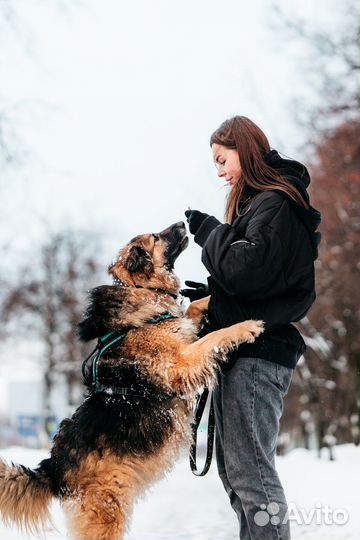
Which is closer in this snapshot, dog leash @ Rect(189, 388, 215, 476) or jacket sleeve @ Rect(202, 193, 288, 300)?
jacket sleeve @ Rect(202, 193, 288, 300)

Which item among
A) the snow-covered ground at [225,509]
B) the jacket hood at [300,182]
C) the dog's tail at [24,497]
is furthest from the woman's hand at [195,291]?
the dog's tail at [24,497]

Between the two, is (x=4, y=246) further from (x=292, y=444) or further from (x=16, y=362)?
(x=292, y=444)

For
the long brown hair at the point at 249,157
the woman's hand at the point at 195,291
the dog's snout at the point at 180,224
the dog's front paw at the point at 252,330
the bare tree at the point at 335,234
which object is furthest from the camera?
the bare tree at the point at 335,234

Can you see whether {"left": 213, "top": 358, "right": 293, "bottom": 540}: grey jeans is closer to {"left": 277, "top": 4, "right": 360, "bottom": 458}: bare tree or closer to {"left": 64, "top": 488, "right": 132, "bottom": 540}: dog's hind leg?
{"left": 64, "top": 488, "right": 132, "bottom": 540}: dog's hind leg

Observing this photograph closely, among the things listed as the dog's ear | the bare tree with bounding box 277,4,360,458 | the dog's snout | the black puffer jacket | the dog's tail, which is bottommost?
the dog's tail

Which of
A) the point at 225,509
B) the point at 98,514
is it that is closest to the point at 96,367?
the point at 98,514

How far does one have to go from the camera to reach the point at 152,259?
5.12m

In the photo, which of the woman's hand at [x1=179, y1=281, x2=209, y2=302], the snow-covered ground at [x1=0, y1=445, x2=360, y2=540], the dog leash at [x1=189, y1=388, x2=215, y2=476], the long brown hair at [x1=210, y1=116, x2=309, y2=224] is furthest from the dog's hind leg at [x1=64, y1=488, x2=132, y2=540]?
the long brown hair at [x1=210, y1=116, x2=309, y2=224]

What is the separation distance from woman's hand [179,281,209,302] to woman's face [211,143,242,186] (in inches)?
32.3

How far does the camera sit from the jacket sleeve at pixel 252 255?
3.76 metres

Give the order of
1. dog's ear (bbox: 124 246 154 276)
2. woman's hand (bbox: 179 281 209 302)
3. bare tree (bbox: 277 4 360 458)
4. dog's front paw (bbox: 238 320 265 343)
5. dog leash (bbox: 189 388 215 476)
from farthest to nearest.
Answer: bare tree (bbox: 277 4 360 458), dog's ear (bbox: 124 246 154 276), woman's hand (bbox: 179 281 209 302), dog leash (bbox: 189 388 215 476), dog's front paw (bbox: 238 320 265 343)

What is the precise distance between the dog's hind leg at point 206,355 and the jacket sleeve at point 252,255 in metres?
0.22

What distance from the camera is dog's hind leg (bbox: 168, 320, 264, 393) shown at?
4000 mm

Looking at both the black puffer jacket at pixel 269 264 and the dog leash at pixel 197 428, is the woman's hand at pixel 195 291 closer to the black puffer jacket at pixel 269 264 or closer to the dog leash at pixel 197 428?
the black puffer jacket at pixel 269 264
